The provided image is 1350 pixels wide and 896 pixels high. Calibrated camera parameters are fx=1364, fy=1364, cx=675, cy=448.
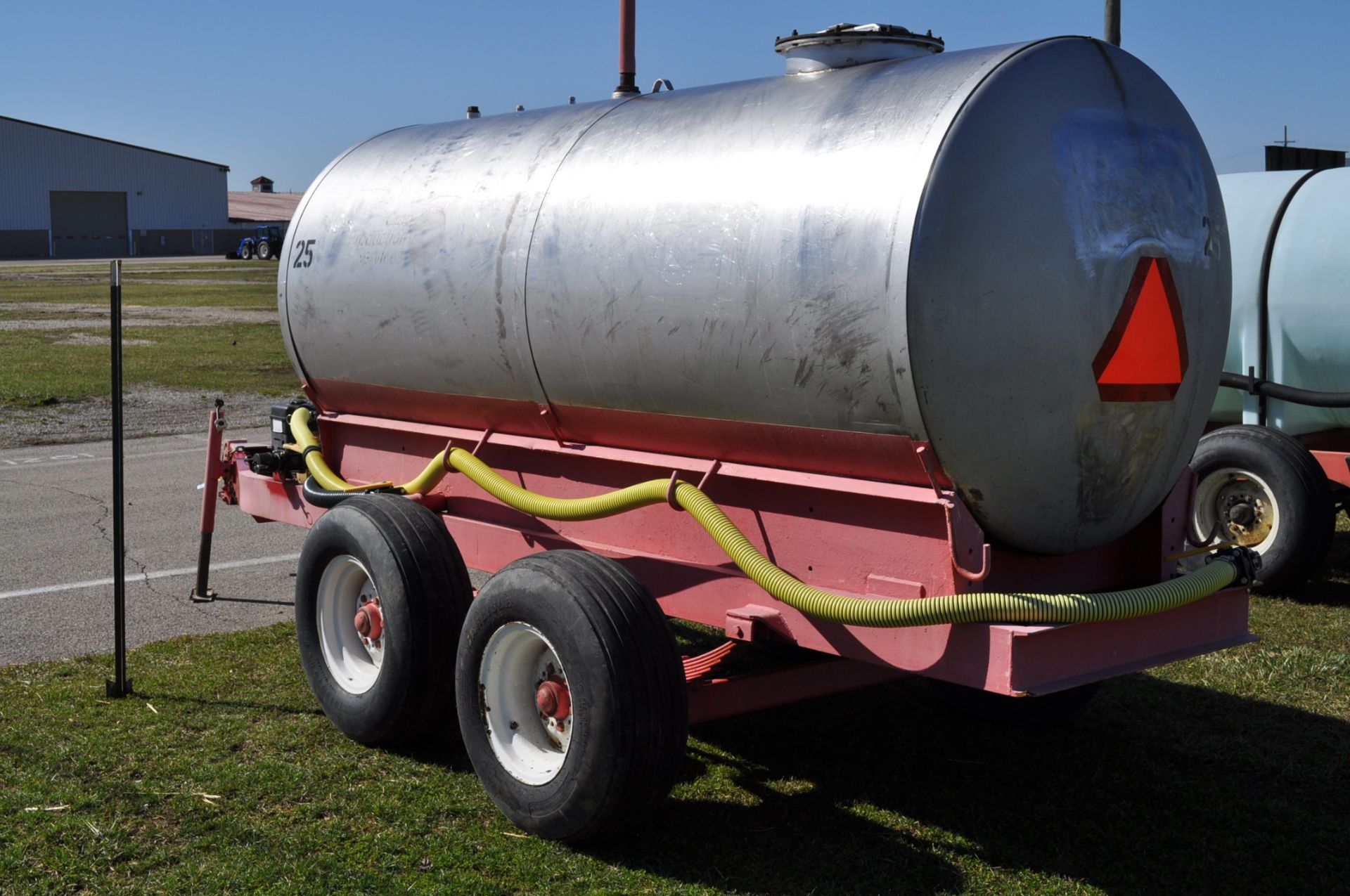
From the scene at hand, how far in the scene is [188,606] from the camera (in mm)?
7695

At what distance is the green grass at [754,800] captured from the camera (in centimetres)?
431

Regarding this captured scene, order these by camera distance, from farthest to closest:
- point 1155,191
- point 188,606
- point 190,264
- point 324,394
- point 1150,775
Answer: point 190,264
point 188,606
point 324,394
point 1150,775
point 1155,191

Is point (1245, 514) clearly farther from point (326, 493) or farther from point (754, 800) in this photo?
point (326, 493)

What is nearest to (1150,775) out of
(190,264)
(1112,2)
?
(1112,2)

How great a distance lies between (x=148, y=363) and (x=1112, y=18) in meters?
14.6

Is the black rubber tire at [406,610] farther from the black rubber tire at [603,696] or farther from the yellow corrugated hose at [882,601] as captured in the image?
the black rubber tire at [603,696]

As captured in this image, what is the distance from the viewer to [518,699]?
15.4 feet

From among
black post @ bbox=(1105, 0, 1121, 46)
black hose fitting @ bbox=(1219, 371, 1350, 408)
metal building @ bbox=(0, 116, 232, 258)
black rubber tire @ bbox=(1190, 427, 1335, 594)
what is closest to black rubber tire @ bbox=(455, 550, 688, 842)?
black rubber tire @ bbox=(1190, 427, 1335, 594)

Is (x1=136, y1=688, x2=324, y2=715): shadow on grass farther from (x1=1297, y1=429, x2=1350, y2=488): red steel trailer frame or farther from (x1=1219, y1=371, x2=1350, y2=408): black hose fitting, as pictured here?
(x1=1297, y1=429, x2=1350, y2=488): red steel trailer frame

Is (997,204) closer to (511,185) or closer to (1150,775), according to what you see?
(511,185)

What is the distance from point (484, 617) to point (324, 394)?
2.37 m

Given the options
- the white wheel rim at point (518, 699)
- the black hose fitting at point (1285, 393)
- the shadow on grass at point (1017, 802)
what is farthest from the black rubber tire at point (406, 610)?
the black hose fitting at point (1285, 393)

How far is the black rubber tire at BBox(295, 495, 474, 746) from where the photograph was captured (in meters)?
5.14

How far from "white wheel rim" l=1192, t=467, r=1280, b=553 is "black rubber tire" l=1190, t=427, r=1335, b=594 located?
0.12 ft
